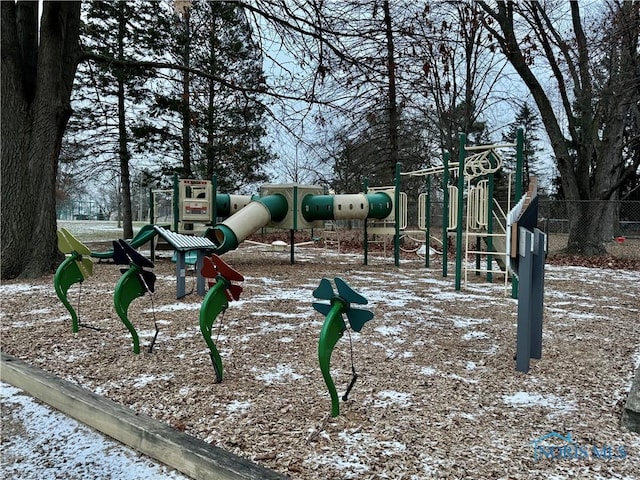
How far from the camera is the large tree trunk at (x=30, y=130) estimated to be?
7.52 m

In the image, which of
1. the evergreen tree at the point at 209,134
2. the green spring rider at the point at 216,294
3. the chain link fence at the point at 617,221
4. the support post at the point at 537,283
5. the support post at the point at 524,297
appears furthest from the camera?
the chain link fence at the point at 617,221

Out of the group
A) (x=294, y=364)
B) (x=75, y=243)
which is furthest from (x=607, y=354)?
(x=75, y=243)

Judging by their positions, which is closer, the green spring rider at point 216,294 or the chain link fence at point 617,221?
the green spring rider at point 216,294

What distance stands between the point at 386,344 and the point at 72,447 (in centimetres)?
254

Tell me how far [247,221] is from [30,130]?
4.09 meters

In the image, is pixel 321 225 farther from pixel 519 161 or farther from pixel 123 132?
pixel 123 132

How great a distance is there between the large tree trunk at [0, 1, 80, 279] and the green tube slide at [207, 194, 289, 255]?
288cm

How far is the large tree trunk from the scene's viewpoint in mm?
7520

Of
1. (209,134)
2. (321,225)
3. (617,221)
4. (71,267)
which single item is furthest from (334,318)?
(617,221)

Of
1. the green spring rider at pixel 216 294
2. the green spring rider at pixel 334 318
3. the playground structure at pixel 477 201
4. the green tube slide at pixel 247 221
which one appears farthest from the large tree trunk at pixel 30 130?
the green spring rider at pixel 334 318

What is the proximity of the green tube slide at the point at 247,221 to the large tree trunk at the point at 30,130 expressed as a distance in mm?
2883

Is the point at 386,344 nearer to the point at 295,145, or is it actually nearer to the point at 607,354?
the point at 607,354

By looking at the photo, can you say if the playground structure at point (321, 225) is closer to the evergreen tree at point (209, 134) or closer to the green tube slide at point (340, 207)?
the green tube slide at point (340, 207)

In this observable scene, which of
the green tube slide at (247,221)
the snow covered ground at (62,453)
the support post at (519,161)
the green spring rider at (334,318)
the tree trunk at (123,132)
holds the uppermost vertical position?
the tree trunk at (123,132)
